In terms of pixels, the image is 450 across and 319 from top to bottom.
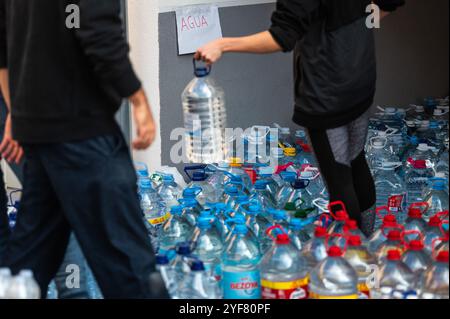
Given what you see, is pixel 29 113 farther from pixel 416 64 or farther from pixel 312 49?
pixel 416 64

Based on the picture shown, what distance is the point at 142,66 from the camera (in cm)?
548

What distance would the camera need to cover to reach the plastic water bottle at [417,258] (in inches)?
128

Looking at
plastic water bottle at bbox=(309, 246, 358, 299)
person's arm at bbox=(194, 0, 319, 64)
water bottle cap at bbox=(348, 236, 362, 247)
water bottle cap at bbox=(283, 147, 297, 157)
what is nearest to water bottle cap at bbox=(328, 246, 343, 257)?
plastic water bottle at bbox=(309, 246, 358, 299)

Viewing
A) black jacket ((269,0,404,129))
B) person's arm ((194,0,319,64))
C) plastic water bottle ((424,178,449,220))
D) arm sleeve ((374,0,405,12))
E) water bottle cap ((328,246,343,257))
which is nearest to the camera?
water bottle cap ((328,246,343,257))

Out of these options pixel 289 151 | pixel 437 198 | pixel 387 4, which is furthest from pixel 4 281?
pixel 289 151

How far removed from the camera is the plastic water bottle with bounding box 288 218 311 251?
3652 millimetres

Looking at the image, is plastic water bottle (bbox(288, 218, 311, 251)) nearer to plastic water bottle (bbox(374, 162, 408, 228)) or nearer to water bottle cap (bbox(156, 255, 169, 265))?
water bottle cap (bbox(156, 255, 169, 265))

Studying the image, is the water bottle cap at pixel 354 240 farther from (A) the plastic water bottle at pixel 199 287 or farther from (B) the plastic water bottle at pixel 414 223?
(A) the plastic water bottle at pixel 199 287

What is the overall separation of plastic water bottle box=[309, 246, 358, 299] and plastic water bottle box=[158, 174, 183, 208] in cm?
194

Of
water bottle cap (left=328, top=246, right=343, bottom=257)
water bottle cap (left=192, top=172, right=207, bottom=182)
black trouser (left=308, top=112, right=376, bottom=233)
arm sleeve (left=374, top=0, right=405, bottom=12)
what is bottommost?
water bottle cap (left=328, top=246, right=343, bottom=257)

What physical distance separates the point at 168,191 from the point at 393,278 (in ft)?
6.97

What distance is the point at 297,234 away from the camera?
12.5ft
